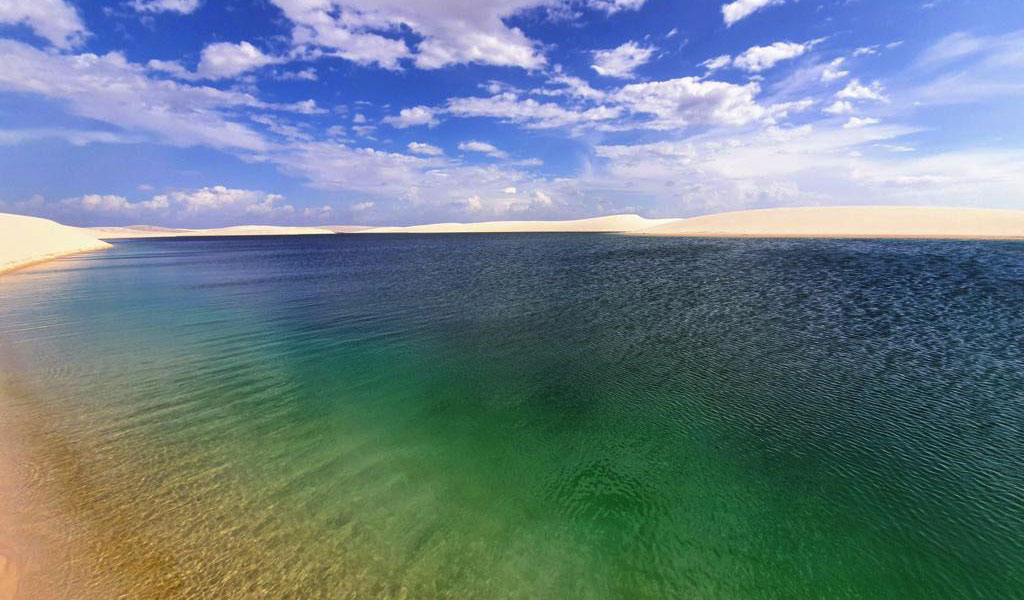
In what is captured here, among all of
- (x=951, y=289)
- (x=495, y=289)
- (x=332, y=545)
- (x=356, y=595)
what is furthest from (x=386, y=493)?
(x=951, y=289)

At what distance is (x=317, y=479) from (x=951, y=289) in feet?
99.0

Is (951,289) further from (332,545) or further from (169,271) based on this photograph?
(169,271)

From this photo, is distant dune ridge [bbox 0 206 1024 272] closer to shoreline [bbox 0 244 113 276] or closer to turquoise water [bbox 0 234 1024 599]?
shoreline [bbox 0 244 113 276]

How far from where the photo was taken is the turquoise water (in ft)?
17.0

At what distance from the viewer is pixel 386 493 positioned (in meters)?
6.64

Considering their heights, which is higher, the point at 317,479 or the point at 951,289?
the point at 951,289

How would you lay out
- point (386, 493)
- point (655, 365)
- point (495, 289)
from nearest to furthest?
point (386, 493), point (655, 365), point (495, 289)

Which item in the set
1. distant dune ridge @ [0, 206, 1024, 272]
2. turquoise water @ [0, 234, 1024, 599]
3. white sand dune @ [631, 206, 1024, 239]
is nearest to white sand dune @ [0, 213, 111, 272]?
distant dune ridge @ [0, 206, 1024, 272]

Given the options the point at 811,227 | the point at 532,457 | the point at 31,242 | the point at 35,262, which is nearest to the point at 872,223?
the point at 811,227

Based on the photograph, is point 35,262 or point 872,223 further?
point 872,223

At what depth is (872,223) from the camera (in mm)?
74562

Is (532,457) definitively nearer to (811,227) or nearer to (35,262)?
(35,262)

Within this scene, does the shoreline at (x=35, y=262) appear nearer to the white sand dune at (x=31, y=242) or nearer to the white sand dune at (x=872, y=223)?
the white sand dune at (x=31, y=242)

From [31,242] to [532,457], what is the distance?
81265 mm
